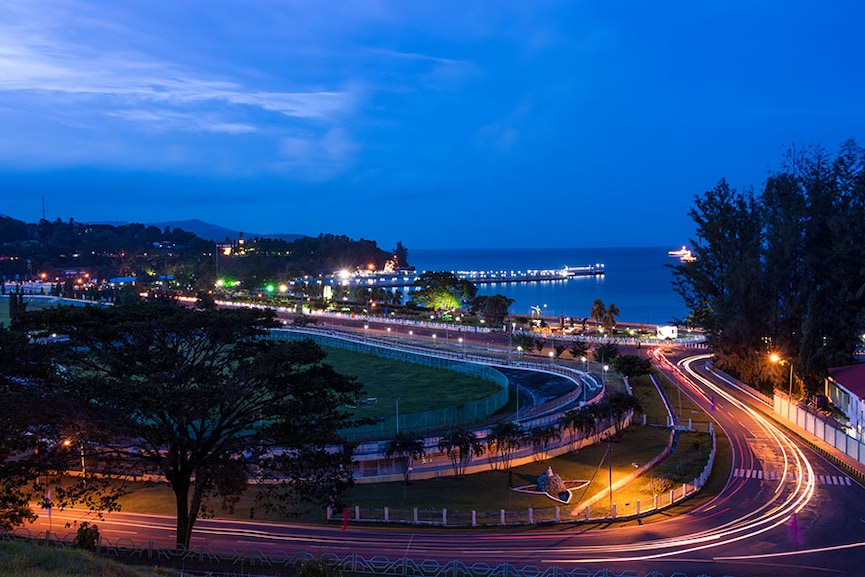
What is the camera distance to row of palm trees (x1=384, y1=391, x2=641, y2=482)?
31156mm

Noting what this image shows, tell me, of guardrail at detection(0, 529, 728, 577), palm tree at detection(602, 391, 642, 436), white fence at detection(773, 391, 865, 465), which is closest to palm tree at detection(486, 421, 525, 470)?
palm tree at detection(602, 391, 642, 436)

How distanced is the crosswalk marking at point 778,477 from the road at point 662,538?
0.32 metres

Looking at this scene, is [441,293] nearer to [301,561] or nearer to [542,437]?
[542,437]

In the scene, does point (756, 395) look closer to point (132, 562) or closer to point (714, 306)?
A: point (714, 306)

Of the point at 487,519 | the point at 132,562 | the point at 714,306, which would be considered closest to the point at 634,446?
the point at 487,519

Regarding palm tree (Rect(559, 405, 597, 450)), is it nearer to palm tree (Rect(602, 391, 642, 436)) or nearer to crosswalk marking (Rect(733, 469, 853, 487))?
palm tree (Rect(602, 391, 642, 436))

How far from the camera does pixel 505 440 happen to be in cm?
3322

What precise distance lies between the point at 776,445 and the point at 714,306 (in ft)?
70.1

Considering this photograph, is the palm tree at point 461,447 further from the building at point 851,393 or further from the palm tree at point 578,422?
the building at point 851,393

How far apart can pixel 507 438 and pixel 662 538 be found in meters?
10.5

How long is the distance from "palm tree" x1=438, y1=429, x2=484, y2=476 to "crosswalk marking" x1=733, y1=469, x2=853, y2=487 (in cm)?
1249

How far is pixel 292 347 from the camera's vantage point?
21.8 m

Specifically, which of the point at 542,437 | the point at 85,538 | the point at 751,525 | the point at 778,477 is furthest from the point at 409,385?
the point at 85,538

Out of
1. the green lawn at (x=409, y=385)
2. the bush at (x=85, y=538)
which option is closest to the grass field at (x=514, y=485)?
the bush at (x=85, y=538)
